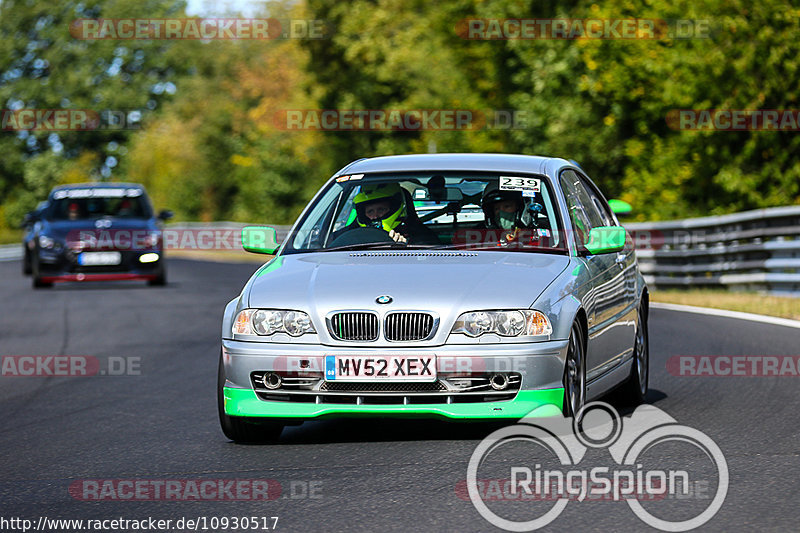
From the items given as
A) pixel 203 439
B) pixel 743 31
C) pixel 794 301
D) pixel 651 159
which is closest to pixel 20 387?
pixel 203 439

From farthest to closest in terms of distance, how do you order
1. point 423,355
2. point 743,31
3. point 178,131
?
point 178,131 → point 743,31 → point 423,355

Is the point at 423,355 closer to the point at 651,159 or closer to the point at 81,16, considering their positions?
the point at 651,159

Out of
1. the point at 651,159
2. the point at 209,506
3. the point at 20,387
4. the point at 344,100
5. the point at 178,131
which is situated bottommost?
the point at 178,131

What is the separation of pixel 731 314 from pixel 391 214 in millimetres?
8980

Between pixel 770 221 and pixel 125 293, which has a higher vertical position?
pixel 770 221

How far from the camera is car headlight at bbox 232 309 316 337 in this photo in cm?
755

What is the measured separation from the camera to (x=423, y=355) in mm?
7379

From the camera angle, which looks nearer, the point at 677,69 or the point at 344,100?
the point at 677,69

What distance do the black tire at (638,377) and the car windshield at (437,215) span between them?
1.37 metres

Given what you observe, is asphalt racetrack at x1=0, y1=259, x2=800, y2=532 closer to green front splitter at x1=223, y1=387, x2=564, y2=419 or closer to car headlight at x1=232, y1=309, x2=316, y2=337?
green front splitter at x1=223, y1=387, x2=564, y2=419

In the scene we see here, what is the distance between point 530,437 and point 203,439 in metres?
1.81

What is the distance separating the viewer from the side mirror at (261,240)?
8742mm

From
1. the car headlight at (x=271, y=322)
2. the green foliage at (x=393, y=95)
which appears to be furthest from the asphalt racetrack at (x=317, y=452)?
the green foliage at (x=393, y=95)

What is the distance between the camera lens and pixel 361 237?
8586 mm
